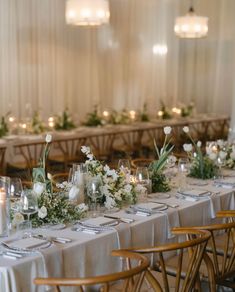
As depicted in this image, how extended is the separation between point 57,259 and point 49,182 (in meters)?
0.78

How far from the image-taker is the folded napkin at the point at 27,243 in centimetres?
279

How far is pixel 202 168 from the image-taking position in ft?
15.7

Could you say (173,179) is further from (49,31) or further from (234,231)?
(49,31)

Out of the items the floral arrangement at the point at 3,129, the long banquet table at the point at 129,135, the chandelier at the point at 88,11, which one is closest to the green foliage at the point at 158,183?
the chandelier at the point at 88,11

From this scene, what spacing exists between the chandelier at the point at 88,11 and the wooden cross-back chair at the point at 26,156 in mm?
1767

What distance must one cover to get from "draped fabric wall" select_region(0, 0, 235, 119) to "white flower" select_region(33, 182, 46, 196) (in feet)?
18.0

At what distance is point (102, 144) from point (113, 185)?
5171 mm

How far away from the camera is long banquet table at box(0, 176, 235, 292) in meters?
2.62

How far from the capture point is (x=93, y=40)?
10.0 m

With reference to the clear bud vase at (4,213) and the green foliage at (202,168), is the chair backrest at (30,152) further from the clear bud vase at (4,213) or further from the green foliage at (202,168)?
the clear bud vase at (4,213)

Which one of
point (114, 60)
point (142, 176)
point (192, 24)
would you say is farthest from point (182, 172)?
point (114, 60)

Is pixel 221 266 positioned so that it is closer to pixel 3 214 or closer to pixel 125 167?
pixel 125 167

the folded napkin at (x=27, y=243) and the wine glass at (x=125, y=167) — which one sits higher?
the wine glass at (x=125, y=167)

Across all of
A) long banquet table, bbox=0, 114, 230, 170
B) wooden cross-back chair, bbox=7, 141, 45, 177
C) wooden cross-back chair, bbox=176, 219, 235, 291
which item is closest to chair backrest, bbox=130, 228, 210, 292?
wooden cross-back chair, bbox=176, 219, 235, 291
